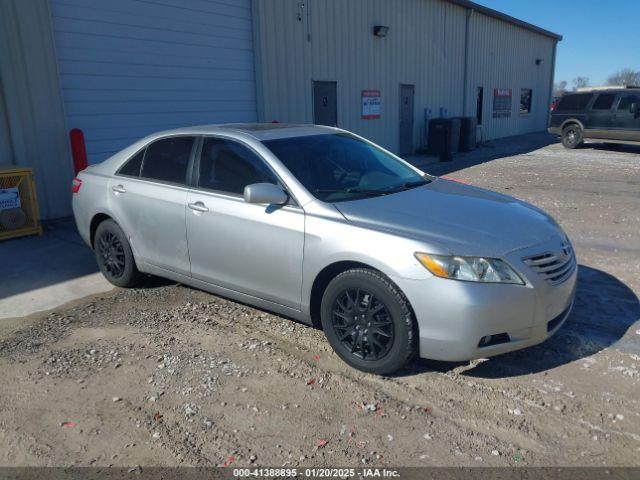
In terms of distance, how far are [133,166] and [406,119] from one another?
13.3 m

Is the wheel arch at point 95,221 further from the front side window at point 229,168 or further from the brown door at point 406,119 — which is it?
the brown door at point 406,119

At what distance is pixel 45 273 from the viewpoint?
579cm

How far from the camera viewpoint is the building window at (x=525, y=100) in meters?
27.3

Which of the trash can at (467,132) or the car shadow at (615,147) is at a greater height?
the trash can at (467,132)

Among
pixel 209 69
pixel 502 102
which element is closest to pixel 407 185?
pixel 209 69

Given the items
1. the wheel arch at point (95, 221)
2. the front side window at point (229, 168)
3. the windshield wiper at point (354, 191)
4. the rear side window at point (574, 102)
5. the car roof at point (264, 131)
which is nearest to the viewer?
→ the windshield wiper at point (354, 191)

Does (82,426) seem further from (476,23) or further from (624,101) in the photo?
(476,23)

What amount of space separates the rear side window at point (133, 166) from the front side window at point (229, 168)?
33.4 inches

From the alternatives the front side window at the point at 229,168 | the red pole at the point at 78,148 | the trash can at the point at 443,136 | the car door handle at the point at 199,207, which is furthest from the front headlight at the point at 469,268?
Answer: the trash can at the point at 443,136

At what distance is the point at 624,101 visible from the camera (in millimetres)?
17094

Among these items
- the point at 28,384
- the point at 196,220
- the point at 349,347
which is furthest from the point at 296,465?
the point at 196,220

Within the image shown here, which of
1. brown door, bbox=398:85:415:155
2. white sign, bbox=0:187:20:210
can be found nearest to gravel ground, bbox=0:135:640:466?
white sign, bbox=0:187:20:210

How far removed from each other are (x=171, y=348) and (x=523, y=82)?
26721 millimetres

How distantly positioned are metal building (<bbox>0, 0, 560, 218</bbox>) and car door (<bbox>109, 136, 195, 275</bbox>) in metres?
3.41
